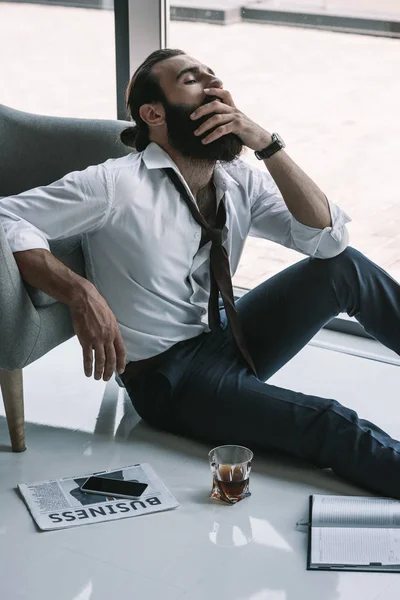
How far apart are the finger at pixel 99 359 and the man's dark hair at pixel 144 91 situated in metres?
0.65

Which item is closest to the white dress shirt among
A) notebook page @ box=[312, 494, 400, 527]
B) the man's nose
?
the man's nose

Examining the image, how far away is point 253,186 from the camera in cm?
276

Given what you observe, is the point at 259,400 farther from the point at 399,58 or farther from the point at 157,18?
the point at 157,18

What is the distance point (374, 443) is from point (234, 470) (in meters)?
0.34

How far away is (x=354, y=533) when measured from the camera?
7.39ft

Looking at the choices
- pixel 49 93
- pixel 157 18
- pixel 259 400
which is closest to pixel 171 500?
pixel 259 400

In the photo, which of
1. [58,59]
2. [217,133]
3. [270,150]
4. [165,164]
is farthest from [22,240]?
[58,59]

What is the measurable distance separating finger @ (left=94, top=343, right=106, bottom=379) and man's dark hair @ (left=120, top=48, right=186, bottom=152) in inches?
25.8

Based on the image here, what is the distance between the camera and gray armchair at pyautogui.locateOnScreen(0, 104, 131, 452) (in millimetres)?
2455

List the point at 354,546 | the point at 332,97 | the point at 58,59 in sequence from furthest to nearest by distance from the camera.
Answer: the point at 58,59, the point at 332,97, the point at 354,546

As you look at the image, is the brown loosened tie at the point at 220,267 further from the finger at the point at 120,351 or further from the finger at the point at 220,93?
the finger at the point at 120,351

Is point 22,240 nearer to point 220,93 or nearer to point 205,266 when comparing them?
point 205,266

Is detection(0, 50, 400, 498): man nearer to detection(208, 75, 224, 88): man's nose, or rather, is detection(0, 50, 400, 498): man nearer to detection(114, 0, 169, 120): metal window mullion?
detection(208, 75, 224, 88): man's nose

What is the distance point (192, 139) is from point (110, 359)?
0.61m
